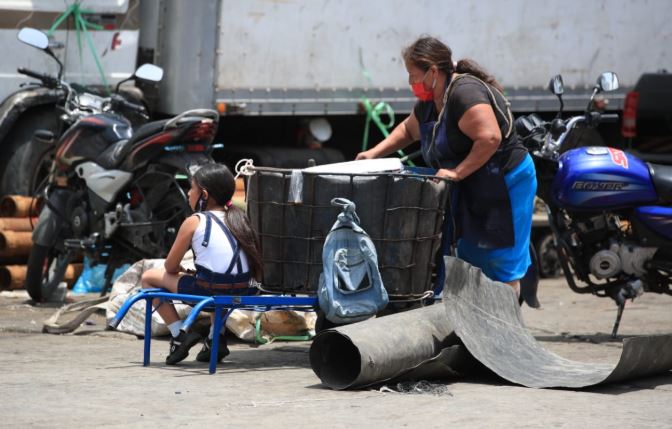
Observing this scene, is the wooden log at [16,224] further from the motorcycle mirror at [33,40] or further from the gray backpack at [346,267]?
the gray backpack at [346,267]

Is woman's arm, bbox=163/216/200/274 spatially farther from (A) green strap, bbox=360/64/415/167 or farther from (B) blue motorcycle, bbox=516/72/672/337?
(A) green strap, bbox=360/64/415/167

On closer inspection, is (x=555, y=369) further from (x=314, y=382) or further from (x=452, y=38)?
(x=452, y=38)

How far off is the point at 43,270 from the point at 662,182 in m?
4.26

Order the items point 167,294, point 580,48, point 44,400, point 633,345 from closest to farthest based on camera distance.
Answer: point 44,400 < point 633,345 < point 167,294 < point 580,48

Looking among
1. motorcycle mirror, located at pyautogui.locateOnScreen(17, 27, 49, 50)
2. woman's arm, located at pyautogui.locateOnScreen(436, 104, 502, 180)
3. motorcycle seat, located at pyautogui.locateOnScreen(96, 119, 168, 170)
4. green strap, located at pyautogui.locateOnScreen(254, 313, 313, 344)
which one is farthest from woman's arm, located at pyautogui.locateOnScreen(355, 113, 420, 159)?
motorcycle mirror, located at pyautogui.locateOnScreen(17, 27, 49, 50)

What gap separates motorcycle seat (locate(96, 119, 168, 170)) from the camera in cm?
845

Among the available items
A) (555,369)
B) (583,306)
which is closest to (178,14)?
(583,306)

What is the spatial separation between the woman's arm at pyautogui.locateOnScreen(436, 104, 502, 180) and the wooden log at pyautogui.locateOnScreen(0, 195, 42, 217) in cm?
446

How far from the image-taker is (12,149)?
10297 mm

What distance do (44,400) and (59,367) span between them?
3.28 ft

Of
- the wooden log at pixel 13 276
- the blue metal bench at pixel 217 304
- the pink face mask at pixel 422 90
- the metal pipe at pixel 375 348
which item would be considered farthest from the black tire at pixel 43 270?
the metal pipe at pixel 375 348

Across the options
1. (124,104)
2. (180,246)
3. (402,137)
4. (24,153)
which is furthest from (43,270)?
(402,137)

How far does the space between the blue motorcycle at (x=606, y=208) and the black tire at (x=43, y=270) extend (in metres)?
3.40

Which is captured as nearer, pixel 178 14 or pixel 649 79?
pixel 178 14
